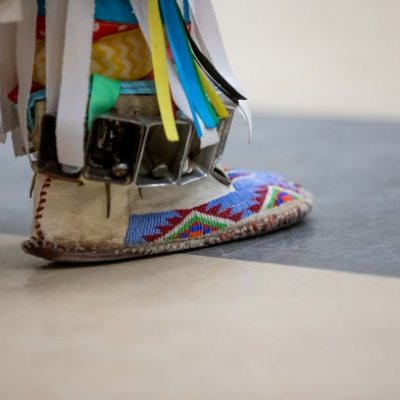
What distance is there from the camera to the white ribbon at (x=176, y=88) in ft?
4.51

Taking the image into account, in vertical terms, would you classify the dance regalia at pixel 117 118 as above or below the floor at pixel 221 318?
above

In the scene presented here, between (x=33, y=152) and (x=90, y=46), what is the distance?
0.68 ft

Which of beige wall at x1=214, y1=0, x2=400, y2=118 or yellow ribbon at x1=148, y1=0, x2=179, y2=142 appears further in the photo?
beige wall at x1=214, y1=0, x2=400, y2=118

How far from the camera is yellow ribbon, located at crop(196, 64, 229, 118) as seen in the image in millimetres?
1442

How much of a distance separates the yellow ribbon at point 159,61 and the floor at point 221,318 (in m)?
0.22

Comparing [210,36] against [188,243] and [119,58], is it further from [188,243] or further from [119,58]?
[188,243]

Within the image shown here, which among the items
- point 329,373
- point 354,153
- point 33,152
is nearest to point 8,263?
point 33,152

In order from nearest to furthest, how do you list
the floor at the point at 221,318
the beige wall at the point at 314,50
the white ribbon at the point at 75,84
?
the floor at the point at 221,318, the white ribbon at the point at 75,84, the beige wall at the point at 314,50

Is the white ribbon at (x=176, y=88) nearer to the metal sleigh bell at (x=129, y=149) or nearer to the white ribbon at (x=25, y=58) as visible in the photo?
the metal sleigh bell at (x=129, y=149)

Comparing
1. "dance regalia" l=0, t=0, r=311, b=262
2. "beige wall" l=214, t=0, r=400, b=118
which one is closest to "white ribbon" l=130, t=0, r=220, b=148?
"dance regalia" l=0, t=0, r=311, b=262

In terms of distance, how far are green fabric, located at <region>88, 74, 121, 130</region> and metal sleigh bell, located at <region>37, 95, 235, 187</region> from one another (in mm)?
12

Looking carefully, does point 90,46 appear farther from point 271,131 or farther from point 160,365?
point 271,131

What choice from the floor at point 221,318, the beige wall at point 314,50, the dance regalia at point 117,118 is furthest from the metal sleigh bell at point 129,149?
the beige wall at point 314,50

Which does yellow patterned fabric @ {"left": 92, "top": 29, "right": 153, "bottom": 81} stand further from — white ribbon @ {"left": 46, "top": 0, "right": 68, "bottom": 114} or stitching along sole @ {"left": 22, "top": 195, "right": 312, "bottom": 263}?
stitching along sole @ {"left": 22, "top": 195, "right": 312, "bottom": 263}
